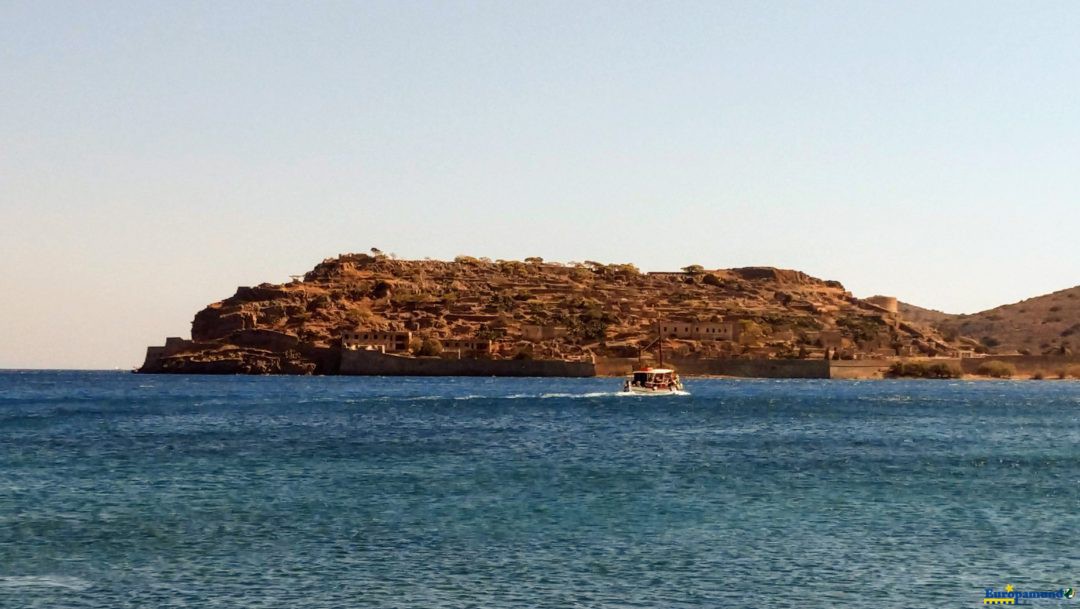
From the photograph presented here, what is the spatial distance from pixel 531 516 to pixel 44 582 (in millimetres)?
11670

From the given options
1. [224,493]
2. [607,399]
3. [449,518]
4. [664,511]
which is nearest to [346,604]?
[449,518]

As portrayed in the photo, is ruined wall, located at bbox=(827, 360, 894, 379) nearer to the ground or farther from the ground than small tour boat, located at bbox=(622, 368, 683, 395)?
farther from the ground

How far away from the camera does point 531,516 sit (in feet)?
105

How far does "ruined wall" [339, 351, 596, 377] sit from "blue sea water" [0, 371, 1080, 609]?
342ft

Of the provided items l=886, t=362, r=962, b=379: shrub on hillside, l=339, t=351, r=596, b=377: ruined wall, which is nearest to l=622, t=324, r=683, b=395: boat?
l=339, t=351, r=596, b=377: ruined wall

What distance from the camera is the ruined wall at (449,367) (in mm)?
171500

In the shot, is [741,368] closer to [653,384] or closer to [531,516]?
[653,384]

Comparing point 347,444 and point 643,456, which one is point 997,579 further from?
point 347,444

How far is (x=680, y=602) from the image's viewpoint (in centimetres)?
2247

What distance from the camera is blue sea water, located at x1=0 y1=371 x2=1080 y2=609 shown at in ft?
77.7

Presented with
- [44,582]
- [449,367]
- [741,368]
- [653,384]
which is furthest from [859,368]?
[44,582]

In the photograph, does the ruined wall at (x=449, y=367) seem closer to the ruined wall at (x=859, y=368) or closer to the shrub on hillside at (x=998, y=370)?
the ruined wall at (x=859, y=368)

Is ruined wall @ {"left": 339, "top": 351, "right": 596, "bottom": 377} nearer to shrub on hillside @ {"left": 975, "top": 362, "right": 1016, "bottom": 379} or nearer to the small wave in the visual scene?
shrub on hillside @ {"left": 975, "top": 362, "right": 1016, "bottom": 379}

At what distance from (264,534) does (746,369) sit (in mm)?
146136
